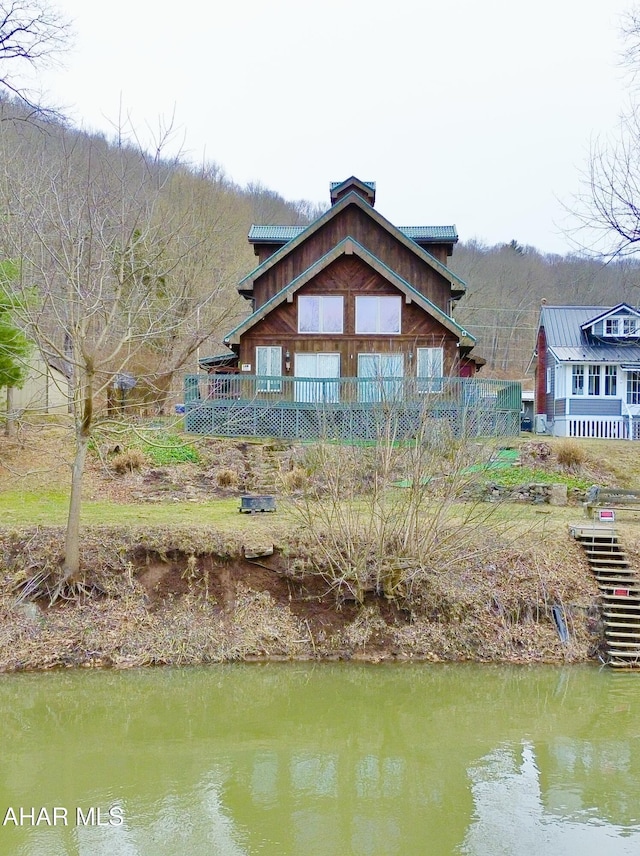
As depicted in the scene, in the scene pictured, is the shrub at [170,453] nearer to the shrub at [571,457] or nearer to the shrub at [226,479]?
Answer: the shrub at [226,479]

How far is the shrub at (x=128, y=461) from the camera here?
18016mm

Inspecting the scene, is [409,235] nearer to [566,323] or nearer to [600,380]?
[566,323]

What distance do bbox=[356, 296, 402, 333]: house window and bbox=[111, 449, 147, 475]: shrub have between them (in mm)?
9403

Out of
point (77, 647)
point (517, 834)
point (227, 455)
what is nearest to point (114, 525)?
point (77, 647)

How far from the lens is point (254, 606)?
40.7 ft

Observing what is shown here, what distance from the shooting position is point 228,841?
652 cm

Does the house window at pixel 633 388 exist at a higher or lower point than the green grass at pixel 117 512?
higher

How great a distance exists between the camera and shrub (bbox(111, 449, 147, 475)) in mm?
→ 18016

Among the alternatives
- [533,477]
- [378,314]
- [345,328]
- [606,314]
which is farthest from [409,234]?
[533,477]

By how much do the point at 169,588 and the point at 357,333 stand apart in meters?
13.7

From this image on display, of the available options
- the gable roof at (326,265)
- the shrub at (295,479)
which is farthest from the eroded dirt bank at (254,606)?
the gable roof at (326,265)

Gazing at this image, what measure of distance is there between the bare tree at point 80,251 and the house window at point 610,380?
53.7 feet

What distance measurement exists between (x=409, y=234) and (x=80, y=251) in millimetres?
18818

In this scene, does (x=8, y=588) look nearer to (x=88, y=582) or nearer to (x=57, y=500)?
(x=88, y=582)
